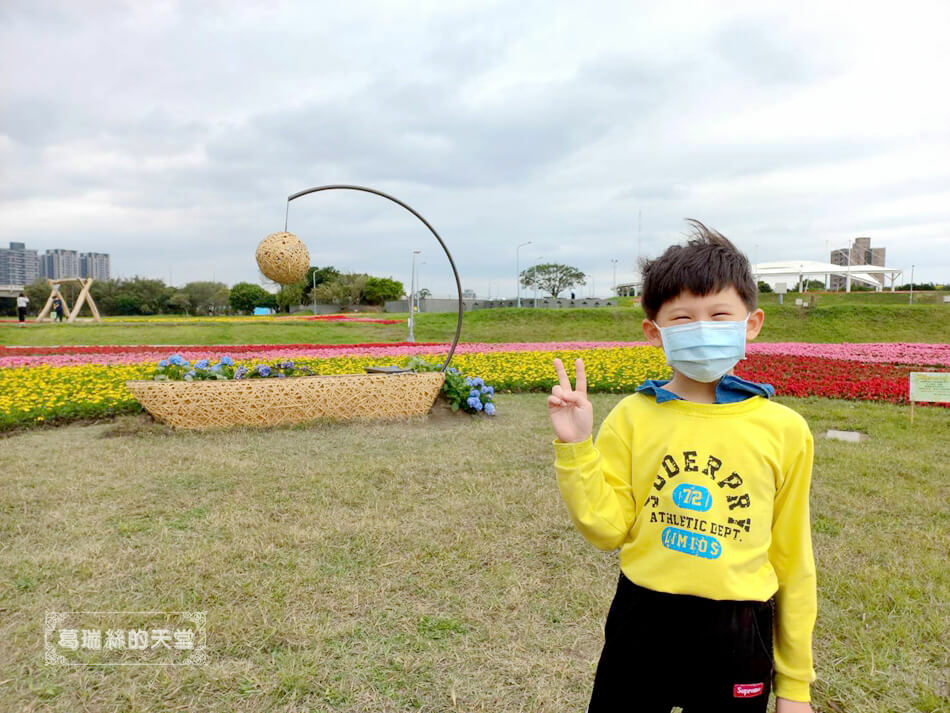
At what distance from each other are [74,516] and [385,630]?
240 cm

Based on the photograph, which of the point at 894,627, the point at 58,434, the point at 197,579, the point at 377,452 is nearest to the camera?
the point at 894,627

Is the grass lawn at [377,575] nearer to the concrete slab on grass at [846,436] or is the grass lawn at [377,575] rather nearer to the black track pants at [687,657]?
the concrete slab on grass at [846,436]

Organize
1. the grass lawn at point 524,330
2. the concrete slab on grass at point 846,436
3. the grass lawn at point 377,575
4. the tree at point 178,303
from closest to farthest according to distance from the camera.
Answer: the grass lawn at point 377,575, the concrete slab on grass at point 846,436, the grass lawn at point 524,330, the tree at point 178,303

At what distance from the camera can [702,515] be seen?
1.27m

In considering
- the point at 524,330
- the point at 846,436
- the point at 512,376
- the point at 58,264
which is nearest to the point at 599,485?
the point at 846,436

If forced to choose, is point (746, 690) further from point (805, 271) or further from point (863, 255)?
point (863, 255)

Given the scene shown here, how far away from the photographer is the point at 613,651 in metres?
1.33

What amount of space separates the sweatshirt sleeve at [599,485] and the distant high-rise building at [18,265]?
11641cm

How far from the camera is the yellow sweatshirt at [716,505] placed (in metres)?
1.27

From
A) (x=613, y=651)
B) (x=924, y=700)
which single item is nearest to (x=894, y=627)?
(x=924, y=700)

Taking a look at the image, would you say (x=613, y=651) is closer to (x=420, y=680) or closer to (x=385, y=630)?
(x=420, y=680)

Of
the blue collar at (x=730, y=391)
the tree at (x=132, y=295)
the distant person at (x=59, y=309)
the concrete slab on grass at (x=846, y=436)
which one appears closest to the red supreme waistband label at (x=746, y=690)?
the blue collar at (x=730, y=391)

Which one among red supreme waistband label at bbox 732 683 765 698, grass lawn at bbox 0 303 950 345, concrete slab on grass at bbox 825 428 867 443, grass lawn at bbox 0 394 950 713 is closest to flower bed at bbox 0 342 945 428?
grass lawn at bbox 0 394 950 713

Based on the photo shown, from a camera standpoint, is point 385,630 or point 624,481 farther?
point 385,630
